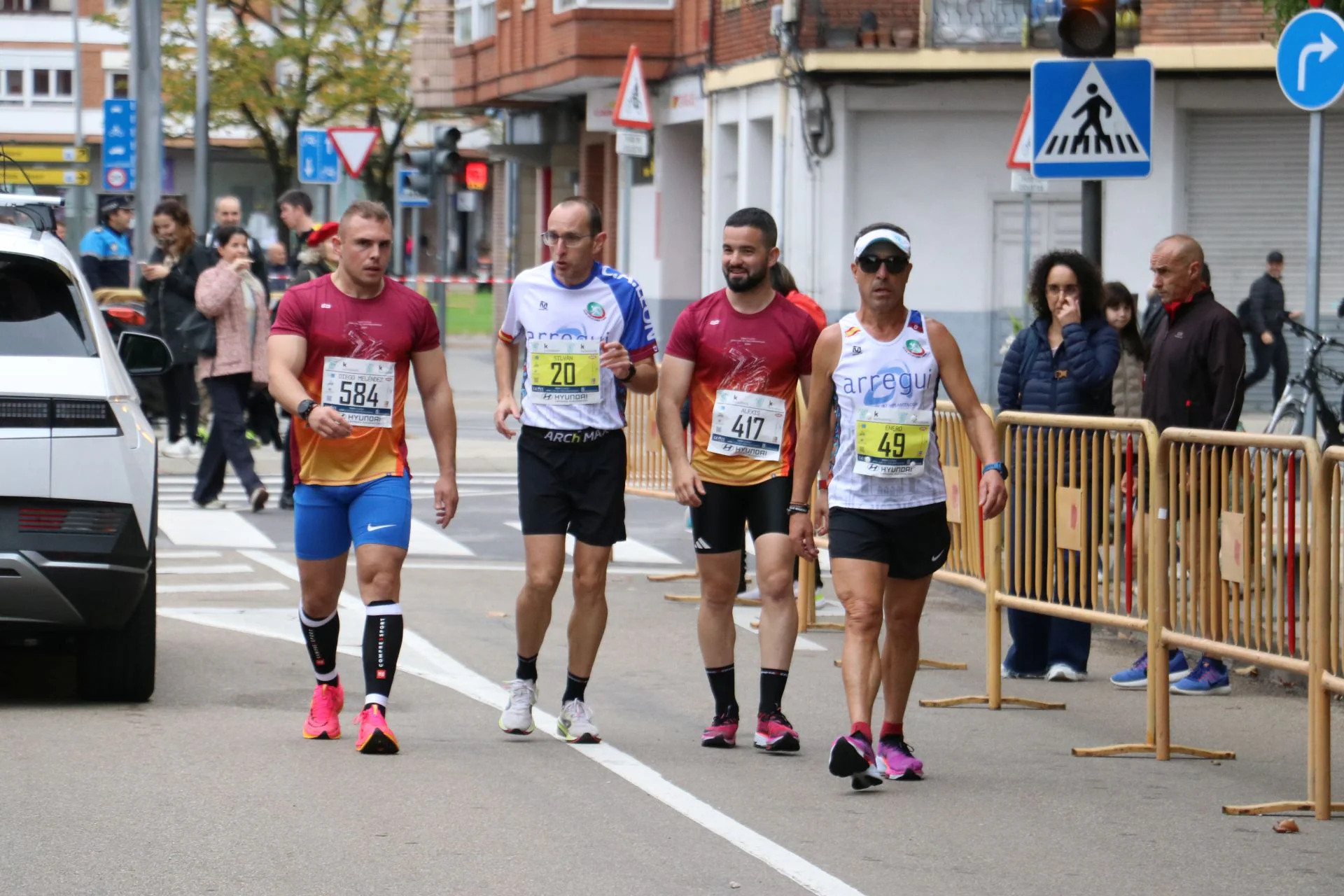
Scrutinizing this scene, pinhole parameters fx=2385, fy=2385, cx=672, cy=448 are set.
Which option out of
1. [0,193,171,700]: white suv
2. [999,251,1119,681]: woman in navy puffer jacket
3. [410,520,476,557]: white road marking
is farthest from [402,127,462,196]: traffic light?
[0,193,171,700]: white suv

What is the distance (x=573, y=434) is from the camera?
8344 mm

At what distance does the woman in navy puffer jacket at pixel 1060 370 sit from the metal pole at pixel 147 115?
1661cm

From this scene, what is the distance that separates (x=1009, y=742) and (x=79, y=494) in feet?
11.3

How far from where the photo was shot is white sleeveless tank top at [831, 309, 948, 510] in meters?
7.89

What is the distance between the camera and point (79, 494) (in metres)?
8.28

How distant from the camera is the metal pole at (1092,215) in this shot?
12297 millimetres

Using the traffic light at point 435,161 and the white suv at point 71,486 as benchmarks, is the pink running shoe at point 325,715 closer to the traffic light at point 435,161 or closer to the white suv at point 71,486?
the white suv at point 71,486

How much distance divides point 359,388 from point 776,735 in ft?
6.15

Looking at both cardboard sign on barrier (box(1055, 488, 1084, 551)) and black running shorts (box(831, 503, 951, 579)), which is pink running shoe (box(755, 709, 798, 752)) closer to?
black running shorts (box(831, 503, 951, 579))

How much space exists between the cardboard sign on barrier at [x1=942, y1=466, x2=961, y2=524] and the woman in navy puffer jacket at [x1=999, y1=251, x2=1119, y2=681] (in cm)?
35

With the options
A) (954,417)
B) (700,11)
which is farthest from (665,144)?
(954,417)

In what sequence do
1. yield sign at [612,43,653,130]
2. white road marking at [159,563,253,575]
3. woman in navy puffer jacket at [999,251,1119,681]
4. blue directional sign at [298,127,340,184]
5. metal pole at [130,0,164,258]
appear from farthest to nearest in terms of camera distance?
blue directional sign at [298,127,340,184], metal pole at [130,0,164,258], yield sign at [612,43,653,130], white road marking at [159,563,253,575], woman in navy puffer jacket at [999,251,1119,681]

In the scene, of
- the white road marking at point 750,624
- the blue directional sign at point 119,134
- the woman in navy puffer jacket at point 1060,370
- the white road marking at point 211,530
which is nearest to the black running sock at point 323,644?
the white road marking at point 750,624

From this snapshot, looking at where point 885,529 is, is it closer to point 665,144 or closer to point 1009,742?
point 1009,742
